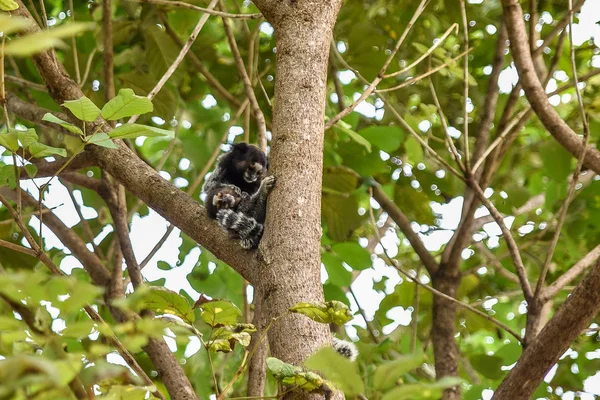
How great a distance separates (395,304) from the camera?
5.16 metres

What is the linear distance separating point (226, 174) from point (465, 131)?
2.21m

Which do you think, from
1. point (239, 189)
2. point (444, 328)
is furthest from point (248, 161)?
point (444, 328)

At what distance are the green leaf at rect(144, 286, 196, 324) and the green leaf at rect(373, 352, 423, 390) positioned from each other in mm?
797

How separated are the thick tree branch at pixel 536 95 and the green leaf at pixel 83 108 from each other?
2801mm

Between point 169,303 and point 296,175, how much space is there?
0.76 metres

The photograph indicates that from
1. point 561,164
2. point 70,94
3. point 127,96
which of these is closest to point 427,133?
point 561,164

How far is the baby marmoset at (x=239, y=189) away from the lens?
4.04 m

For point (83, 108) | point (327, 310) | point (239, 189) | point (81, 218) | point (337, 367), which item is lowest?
point (337, 367)

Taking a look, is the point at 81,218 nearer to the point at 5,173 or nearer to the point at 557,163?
the point at 5,173

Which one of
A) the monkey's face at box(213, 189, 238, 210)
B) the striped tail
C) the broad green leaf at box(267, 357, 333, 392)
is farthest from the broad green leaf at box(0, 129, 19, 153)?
the monkey's face at box(213, 189, 238, 210)

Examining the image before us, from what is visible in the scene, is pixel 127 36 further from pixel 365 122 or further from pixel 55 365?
pixel 55 365

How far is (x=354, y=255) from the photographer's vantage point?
418 cm

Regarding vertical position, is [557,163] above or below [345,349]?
A: above

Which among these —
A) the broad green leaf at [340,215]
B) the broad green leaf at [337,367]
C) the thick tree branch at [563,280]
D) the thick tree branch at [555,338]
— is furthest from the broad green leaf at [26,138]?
the broad green leaf at [340,215]
